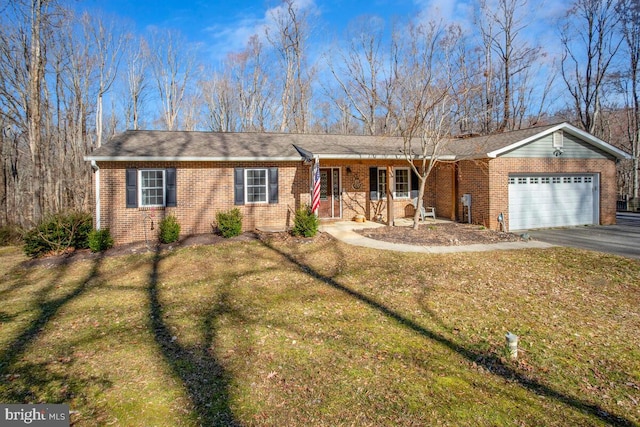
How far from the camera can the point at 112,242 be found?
11.0 metres

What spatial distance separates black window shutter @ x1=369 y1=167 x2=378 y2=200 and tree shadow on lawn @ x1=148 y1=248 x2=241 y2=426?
10239 mm

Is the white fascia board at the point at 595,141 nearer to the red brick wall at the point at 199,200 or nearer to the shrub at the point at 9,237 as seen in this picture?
the red brick wall at the point at 199,200

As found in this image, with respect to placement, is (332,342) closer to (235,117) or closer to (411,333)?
(411,333)

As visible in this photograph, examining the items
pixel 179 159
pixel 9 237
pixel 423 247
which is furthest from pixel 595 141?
pixel 9 237

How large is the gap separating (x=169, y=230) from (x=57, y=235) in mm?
2932

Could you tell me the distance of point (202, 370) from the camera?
13.7 ft

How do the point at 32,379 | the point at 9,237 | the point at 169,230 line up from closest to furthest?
1. the point at 32,379
2. the point at 169,230
3. the point at 9,237

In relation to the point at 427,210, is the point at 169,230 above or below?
below

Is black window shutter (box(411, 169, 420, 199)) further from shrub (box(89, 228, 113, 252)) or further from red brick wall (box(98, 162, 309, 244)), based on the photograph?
shrub (box(89, 228, 113, 252))

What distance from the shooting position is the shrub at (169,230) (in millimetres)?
11227

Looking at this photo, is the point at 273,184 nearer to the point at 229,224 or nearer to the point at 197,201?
the point at 229,224

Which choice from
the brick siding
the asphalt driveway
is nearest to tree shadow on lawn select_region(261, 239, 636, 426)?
the brick siding

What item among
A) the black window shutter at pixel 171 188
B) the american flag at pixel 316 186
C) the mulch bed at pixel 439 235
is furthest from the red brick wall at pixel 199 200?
the mulch bed at pixel 439 235

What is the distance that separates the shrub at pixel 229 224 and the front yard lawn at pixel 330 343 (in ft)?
9.74
